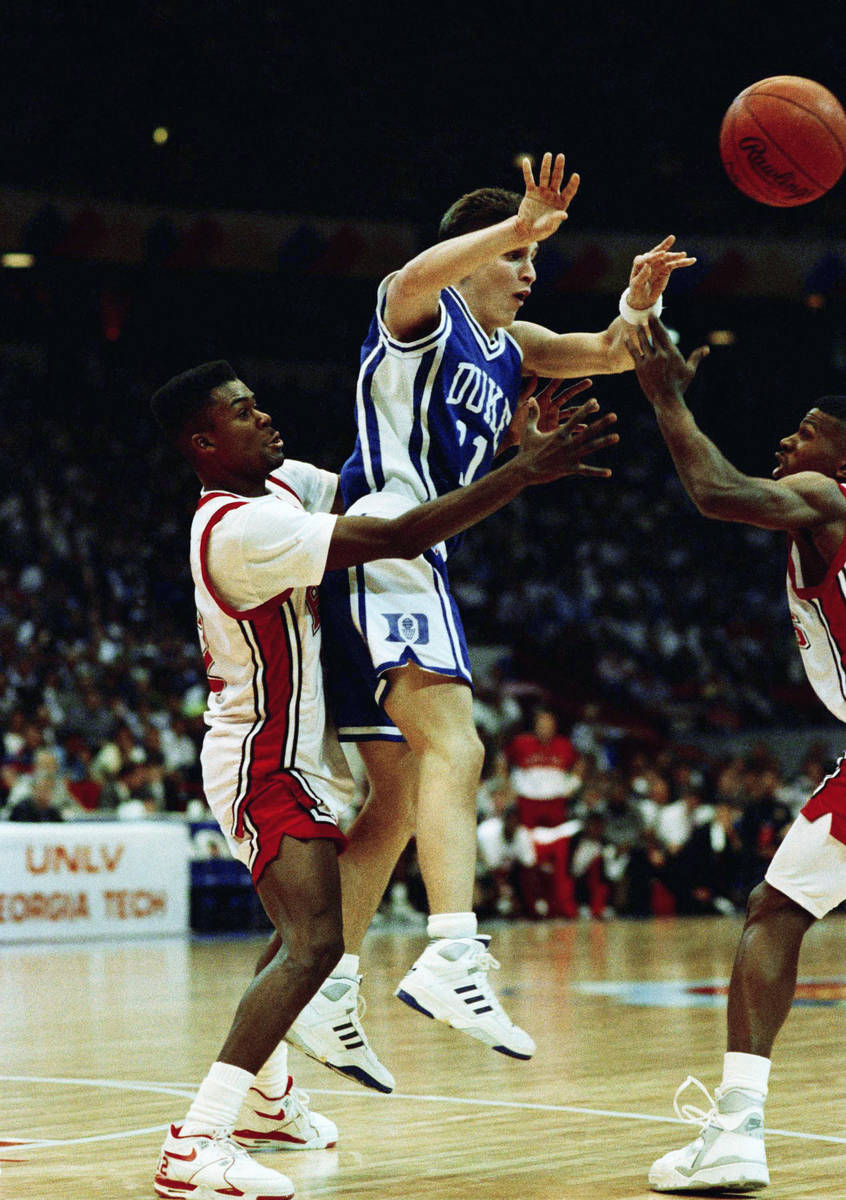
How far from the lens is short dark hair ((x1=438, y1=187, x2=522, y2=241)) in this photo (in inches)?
193

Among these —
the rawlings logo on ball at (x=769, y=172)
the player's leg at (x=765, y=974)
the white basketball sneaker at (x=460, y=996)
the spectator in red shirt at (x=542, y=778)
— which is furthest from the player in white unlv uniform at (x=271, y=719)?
the spectator in red shirt at (x=542, y=778)

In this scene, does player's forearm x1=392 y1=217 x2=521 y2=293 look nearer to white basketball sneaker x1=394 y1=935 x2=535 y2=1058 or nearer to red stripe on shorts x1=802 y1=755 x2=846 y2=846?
red stripe on shorts x1=802 y1=755 x2=846 y2=846

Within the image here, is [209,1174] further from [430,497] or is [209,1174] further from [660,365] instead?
[660,365]

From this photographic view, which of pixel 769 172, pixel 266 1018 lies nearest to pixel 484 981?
pixel 266 1018

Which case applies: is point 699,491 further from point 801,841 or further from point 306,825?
point 306,825

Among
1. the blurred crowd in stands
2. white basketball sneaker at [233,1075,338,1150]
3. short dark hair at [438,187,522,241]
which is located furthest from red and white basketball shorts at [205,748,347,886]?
the blurred crowd in stands

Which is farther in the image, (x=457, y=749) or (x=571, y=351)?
(x=571, y=351)

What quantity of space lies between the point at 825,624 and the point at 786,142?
152 cm

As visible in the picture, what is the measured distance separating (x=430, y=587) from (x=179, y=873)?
29.8 ft

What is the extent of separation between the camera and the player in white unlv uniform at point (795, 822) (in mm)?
4344

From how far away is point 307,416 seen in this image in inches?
959

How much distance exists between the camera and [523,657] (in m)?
23.2

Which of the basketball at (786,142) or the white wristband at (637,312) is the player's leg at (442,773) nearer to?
the white wristband at (637,312)

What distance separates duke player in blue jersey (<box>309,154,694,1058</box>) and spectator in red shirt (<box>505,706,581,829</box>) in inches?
407
